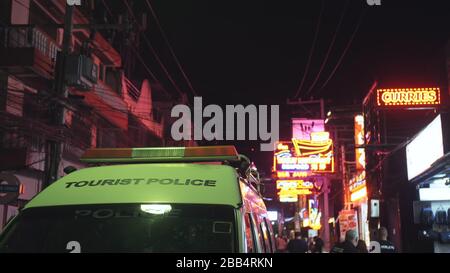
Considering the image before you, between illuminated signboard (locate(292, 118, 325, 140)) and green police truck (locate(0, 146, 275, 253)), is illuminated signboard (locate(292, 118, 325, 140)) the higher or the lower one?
the higher one

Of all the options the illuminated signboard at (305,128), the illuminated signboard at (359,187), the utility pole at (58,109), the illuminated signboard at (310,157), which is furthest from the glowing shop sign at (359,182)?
the utility pole at (58,109)

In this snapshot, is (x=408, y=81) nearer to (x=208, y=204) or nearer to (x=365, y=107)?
(x=365, y=107)

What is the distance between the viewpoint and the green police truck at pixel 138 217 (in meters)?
4.02

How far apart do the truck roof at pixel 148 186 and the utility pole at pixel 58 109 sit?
8.15m

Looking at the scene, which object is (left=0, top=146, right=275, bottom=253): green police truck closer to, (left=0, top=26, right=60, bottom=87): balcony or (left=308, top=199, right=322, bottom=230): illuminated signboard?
(left=0, top=26, right=60, bottom=87): balcony

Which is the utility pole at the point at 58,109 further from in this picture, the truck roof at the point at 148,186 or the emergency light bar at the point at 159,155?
the truck roof at the point at 148,186

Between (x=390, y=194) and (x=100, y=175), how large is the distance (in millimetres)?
18709

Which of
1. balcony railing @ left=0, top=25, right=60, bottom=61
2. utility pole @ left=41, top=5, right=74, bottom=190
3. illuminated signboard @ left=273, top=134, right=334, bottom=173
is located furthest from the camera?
illuminated signboard @ left=273, top=134, right=334, bottom=173

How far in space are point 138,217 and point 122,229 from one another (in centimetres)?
21

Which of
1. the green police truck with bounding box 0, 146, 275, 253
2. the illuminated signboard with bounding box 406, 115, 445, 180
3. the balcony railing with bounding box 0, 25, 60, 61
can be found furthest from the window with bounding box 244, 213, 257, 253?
the balcony railing with bounding box 0, 25, 60, 61

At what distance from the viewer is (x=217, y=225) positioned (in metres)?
3.98

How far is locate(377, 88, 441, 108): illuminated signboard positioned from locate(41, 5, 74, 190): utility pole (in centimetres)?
1106

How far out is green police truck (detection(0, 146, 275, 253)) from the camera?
4.02 metres

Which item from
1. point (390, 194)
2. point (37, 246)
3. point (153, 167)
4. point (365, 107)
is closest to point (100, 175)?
point (153, 167)
